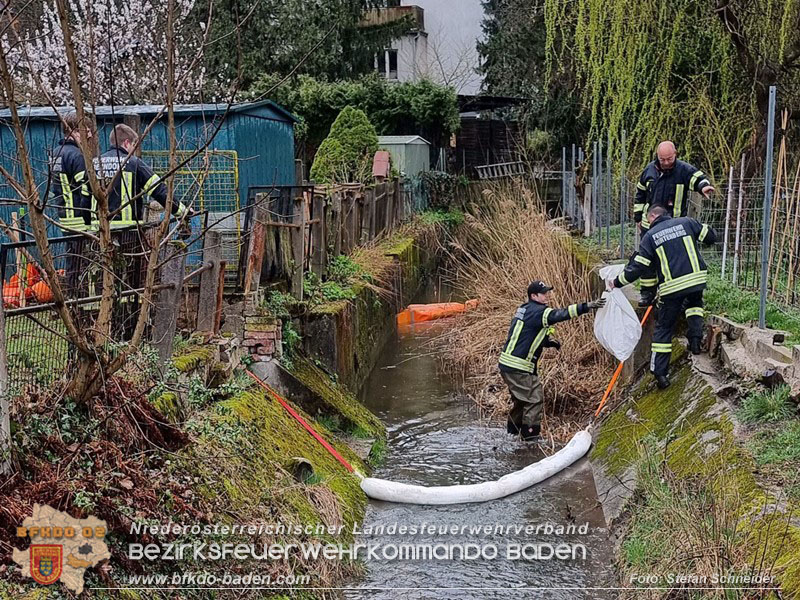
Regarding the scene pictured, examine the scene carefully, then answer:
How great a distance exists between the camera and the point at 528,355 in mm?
9078

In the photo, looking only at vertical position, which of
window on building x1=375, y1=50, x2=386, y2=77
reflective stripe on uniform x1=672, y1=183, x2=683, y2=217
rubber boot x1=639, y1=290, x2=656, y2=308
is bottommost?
rubber boot x1=639, y1=290, x2=656, y2=308

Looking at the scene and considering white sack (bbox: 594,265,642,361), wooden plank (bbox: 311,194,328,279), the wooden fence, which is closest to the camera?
the wooden fence

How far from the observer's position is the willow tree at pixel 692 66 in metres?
12.1

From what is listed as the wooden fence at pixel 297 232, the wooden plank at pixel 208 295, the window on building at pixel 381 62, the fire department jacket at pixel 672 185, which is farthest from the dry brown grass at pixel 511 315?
the window on building at pixel 381 62

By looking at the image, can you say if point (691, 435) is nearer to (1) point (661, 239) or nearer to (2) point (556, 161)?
(1) point (661, 239)

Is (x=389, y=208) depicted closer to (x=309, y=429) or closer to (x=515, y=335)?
(x=515, y=335)

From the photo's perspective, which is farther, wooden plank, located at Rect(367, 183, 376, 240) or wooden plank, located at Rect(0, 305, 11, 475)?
wooden plank, located at Rect(367, 183, 376, 240)

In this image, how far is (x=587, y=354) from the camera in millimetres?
10586

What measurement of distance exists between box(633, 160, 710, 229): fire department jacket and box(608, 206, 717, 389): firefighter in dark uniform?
51.8 inches


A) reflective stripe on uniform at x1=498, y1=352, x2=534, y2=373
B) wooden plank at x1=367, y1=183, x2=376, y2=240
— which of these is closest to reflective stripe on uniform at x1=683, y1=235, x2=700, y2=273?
reflective stripe on uniform at x1=498, y1=352, x2=534, y2=373

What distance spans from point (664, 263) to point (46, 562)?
5833 mm

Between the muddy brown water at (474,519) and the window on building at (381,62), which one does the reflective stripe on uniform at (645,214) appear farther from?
the window on building at (381,62)

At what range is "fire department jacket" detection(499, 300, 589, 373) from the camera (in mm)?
8984

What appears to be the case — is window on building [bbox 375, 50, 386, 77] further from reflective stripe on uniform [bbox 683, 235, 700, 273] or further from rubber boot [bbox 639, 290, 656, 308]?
reflective stripe on uniform [bbox 683, 235, 700, 273]
